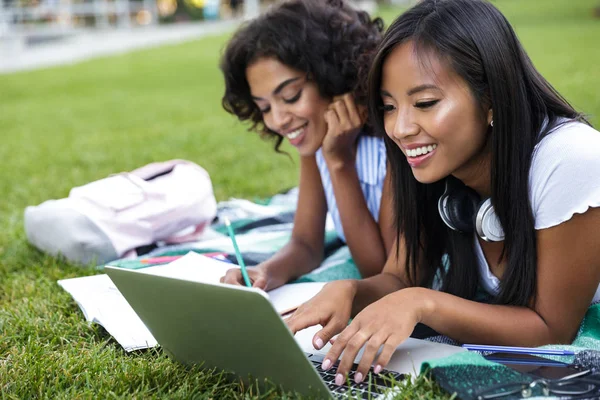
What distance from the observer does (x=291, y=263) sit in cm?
275

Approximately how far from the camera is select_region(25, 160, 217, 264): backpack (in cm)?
307

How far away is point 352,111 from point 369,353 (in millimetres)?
1090

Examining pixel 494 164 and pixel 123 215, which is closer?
pixel 494 164


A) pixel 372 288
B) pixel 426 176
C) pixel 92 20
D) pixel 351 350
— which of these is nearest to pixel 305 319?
pixel 351 350

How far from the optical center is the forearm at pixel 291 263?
2.63 metres

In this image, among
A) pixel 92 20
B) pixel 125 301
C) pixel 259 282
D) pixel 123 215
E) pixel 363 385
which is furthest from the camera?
pixel 92 20

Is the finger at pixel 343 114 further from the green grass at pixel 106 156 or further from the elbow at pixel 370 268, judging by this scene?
the green grass at pixel 106 156

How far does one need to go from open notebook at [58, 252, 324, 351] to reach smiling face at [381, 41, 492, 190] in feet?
1.96

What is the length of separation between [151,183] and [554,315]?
1.97 metres

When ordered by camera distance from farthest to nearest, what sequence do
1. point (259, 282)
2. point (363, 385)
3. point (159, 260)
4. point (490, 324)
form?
1. point (159, 260)
2. point (259, 282)
3. point (490, 324)
4. point (363, 385)

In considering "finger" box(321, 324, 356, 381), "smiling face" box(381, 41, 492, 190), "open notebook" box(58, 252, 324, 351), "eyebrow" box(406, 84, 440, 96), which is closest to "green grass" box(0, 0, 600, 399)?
"open notebook" box(58, 252, 324, 351)

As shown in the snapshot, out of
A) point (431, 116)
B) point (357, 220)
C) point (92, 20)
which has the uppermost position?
point (431, 116)

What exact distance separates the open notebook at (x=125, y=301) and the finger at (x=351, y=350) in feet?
1.60

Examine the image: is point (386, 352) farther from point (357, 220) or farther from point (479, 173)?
point (357, 220)
